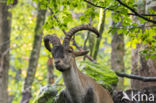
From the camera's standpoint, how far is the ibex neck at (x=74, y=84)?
5270 mm

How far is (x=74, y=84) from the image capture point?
5336 mm

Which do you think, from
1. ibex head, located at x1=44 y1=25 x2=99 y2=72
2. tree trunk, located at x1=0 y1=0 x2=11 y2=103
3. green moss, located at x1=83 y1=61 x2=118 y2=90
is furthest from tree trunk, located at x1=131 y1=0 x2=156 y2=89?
tree trunk, located at x1=0 y1=0 x2=11 y2=103

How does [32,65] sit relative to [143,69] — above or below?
below

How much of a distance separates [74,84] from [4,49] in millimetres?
10605

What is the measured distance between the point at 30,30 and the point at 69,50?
13.7m

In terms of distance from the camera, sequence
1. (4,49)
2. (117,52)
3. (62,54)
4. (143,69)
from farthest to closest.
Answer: (4,49) < (117,52) < (143,69) < (62,54)

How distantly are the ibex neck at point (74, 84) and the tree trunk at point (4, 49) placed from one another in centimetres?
988

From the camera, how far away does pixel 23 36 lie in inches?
755

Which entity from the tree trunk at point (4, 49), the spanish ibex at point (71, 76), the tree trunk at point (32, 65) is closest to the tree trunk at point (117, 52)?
the tree trunk at point (32, 65)

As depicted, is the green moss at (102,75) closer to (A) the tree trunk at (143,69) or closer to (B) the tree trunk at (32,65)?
(A) the tree trunk at (143,69)

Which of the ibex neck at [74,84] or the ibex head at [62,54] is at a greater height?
the ibex head at [62,54]

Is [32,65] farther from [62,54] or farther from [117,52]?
[62,54]

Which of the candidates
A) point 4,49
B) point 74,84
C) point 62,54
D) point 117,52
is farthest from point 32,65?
point 62,54

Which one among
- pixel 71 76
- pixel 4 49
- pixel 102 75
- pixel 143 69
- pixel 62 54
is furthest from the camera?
pixel 4 49
